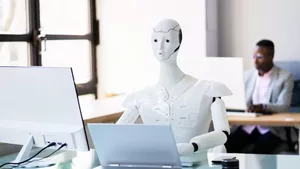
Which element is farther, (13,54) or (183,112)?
(13,54)

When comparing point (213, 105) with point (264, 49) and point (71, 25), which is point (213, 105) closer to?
point (264, 49)

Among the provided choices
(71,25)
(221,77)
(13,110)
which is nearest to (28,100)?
(13,110)

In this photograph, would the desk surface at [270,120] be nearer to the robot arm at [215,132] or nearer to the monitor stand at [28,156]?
the robot arm at [215,132]

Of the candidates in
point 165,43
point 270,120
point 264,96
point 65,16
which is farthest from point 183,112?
point 65,16

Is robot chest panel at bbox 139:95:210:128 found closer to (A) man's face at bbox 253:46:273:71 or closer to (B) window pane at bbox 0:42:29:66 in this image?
(B) window pane at bbox 0:42:29:66

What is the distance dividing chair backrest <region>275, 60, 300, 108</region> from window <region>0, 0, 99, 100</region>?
1.79m

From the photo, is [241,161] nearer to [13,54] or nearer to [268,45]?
[13,54]

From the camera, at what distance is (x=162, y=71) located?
9.09 feet

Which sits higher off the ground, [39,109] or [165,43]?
[165,43]

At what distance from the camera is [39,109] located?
239 cm

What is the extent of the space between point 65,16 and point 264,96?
74.7 inches

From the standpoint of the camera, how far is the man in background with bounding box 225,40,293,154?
5.00 m

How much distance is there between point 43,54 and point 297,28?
7.63ft

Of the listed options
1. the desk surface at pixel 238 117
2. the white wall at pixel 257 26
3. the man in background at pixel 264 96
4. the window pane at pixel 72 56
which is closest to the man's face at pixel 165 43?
the desk surface at pixel 238 117
